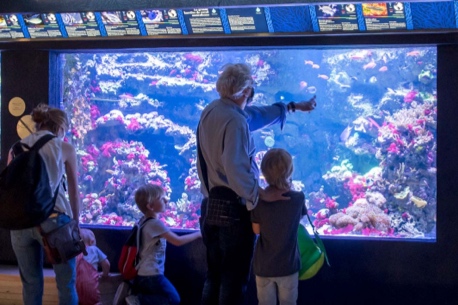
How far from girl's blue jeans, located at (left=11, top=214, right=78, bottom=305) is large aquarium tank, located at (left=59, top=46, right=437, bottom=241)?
4.22ft

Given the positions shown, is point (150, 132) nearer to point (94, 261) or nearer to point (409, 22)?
point (94, 261)

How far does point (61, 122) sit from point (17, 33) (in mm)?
1696

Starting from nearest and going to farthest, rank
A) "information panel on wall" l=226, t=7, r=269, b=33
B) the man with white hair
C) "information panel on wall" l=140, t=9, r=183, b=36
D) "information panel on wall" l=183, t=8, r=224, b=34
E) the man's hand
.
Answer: the man with white hair, the man's hand, "information panel on wall" l=226, t=7, r=269, b=33, "information panel on wall" l=183, t=8, r=224, b=34, "information panel on wall" l=140, t=9, r=183, b=36

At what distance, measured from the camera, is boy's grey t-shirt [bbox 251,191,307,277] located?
3.77 metres

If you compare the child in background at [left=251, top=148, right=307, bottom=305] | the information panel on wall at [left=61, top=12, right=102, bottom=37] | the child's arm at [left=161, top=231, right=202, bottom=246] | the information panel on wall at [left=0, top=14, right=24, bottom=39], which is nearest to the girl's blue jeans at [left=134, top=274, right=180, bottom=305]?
the child's arm at [left=161, top=231, right=202, bottom=246]

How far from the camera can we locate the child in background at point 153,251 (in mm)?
4547

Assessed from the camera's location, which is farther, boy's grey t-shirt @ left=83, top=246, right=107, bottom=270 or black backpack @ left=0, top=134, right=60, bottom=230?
boy's grey t-shirt @ left=83, top=246, right=107, bottom=270

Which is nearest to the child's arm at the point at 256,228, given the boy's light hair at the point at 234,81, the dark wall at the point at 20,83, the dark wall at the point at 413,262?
the boy's light hair at the point at 234,81

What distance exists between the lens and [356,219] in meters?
4.68

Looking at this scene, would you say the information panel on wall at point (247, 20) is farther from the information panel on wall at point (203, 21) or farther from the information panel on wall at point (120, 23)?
the information panel on wall at point (120, 23)

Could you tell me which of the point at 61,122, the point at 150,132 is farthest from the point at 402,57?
the point at 61,122

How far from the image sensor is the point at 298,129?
15.7ft

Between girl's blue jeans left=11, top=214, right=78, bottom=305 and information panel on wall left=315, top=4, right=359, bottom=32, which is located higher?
information panel on wall left=315, top=4, right=359, bottom=32

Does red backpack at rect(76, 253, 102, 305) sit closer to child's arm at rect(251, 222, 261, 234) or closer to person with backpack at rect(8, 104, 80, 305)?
person with backpack at rect(8, 104, 80, 305)
